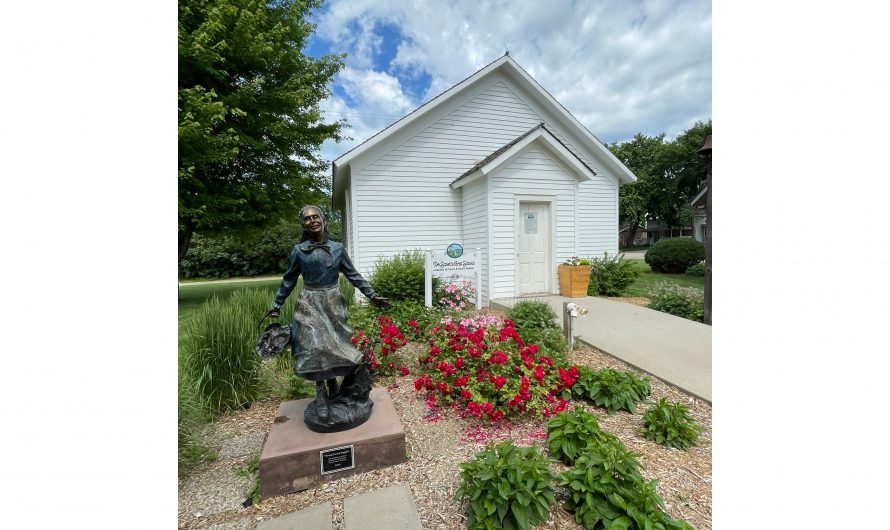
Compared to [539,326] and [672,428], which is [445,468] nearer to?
[672,428]

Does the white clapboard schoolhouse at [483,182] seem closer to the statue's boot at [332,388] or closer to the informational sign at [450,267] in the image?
the informational sign at [450,267]

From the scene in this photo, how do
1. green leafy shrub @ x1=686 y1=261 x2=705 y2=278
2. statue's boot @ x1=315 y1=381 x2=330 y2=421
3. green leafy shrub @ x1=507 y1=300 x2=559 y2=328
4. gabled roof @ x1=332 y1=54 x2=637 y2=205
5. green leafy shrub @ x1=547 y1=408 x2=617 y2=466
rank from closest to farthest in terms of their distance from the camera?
1. green leafy shrub @ x1=547 y1=408 x2=617 y2=466
2. statue's boot @ x1=315 y1=381 x2=330 y2=421
3. green leafy shrub @ x1=507 y1=300 x2=559 y2=328
4. gabled roof @ x1=332 y1=54 x2=637 y2=205
5. green leafy shrub @ x1=686 y1=261 x2=705 y2=278

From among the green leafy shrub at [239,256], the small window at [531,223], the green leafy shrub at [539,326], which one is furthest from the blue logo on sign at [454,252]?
the green leafy shrub at [239,256]

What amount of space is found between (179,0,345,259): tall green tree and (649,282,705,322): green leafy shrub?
10.5m

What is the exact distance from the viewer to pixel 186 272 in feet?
75.8

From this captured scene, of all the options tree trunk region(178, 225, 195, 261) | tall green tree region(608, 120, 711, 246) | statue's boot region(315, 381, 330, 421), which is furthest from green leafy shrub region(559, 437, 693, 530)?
tall green tree region(608, 120, 711, 246)

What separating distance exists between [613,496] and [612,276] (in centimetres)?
812

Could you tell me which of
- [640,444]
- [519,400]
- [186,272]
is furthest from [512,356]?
[186,272]

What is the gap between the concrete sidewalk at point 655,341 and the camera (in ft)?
12.5

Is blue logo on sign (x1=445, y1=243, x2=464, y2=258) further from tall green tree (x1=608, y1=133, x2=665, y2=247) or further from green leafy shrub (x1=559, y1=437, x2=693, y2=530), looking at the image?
tall green tree (x1=608, y1=133, x2=665, y2=247)

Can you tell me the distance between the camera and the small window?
822cm

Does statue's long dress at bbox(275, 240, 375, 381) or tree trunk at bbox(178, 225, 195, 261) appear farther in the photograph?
tree trunk at bbox(178, 225, 195, 261)

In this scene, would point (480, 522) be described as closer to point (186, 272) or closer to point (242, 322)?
point (242, 322)

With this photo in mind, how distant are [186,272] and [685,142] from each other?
153 ft
